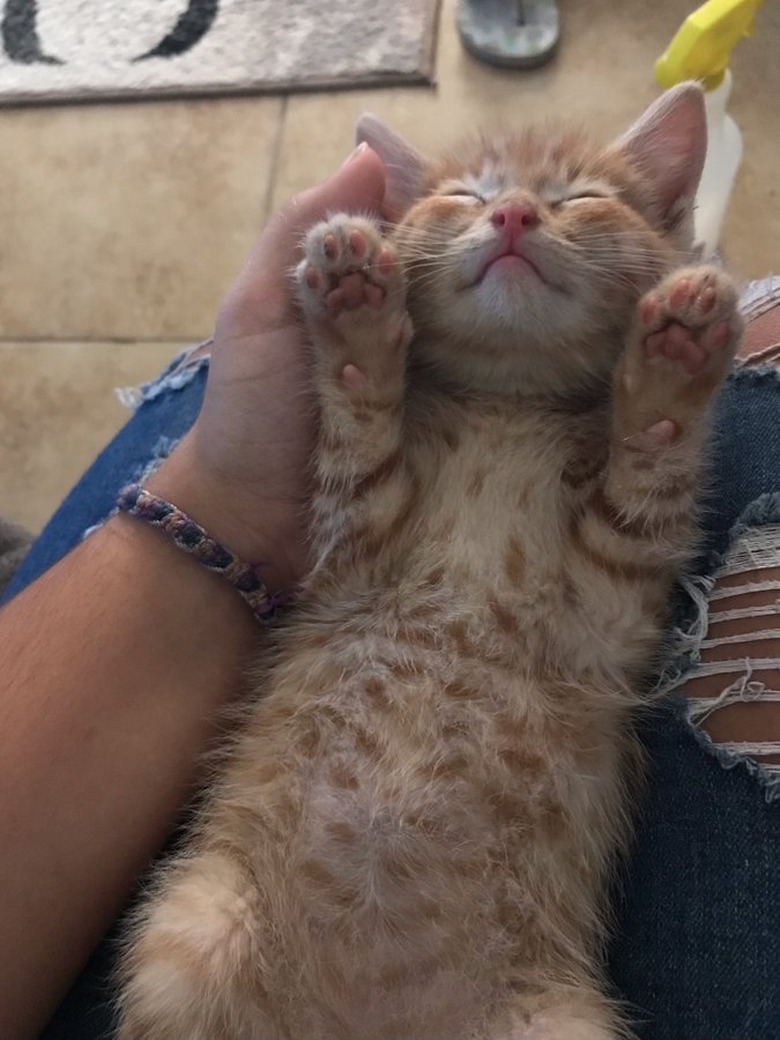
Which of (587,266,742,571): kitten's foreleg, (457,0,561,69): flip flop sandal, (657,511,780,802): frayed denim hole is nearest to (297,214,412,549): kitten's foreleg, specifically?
(587,266,742,571): kitten's foreleg

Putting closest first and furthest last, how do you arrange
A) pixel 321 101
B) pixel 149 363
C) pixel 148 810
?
pixel 148 810
pixel 149 363
pixel 321 101

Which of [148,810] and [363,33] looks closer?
[148,810]

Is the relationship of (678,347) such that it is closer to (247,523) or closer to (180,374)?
(247,523)

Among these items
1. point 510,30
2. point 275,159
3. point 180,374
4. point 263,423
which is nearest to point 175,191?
point 275,159

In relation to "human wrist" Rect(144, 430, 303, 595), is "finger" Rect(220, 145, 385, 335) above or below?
above

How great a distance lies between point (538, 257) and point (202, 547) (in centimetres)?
51

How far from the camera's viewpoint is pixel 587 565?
104 cm

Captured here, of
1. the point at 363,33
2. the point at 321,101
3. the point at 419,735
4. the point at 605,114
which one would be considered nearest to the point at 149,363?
the point at 321,101

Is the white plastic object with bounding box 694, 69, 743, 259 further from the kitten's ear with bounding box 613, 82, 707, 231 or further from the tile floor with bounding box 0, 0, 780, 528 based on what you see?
the kitten's ear with bounding box 613, 82, 707, 231

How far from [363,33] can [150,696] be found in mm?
1861

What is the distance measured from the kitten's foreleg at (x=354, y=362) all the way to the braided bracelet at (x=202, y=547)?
124mm

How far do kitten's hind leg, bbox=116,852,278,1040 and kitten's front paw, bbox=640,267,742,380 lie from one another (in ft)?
2.22

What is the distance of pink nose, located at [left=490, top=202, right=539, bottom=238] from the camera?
3.42ft

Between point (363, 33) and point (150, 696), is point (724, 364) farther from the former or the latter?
point (363, 33)
